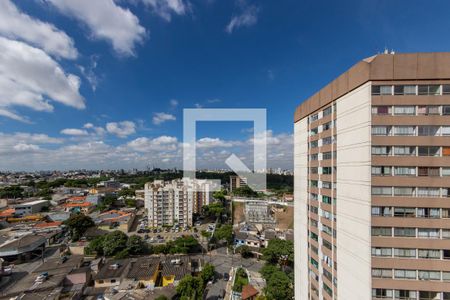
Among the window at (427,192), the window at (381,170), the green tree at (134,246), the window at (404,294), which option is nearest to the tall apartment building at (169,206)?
the green tree at (134,246)

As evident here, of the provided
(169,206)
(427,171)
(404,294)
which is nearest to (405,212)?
(427,171)

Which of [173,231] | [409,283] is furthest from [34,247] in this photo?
[409,283]

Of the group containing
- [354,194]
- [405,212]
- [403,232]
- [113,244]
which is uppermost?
[354,194]

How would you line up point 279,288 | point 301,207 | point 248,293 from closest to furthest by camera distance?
point 301,207, point 279,288, point 248,293

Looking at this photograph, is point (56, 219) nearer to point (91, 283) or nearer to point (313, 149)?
point (91, 283)

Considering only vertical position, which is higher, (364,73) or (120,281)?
(364,73)

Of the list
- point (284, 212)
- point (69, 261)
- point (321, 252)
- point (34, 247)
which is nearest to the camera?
point (321, 252)

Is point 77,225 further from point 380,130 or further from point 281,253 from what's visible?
point 380,130
